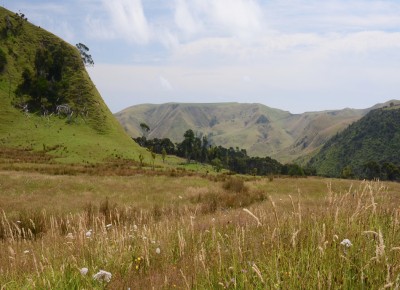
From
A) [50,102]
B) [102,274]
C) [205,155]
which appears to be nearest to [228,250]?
[102,274]

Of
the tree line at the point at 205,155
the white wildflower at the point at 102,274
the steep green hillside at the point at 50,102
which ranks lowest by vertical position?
the tree line at the point at 205,155

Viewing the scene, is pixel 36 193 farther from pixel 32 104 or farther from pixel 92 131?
pixel 32 104

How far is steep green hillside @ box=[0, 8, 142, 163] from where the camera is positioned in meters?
68.4

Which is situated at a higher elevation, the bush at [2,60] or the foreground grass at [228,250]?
the bush at [2,60]

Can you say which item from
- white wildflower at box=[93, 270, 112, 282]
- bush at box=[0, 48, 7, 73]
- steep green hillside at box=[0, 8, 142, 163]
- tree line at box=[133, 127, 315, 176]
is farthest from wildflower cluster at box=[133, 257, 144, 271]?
bush at box=[0, 48, 7, 73]

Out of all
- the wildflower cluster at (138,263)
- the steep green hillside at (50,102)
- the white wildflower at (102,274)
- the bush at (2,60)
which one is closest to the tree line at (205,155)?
the steep green hillside at (50,102)

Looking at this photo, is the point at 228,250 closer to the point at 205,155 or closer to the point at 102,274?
the point at 102,274

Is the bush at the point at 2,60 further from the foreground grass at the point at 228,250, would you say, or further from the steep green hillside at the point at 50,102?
the foreground grass at the point at 228,250

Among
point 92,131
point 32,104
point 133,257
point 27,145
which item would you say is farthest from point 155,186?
point 32,104

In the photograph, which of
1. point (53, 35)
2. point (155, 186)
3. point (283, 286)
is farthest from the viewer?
point (53, 35)

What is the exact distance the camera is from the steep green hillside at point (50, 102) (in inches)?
2692

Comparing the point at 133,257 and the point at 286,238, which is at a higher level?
the point at 286,238

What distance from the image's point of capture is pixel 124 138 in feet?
276

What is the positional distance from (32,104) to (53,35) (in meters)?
34.6
